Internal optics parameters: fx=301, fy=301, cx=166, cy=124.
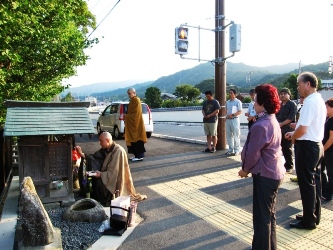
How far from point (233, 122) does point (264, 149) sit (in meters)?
5.37

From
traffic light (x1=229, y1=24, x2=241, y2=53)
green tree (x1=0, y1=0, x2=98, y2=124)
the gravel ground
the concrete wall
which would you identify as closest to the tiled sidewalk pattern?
the gravel ground

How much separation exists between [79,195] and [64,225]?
1.33 meters

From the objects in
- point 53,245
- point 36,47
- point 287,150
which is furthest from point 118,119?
point 53,245

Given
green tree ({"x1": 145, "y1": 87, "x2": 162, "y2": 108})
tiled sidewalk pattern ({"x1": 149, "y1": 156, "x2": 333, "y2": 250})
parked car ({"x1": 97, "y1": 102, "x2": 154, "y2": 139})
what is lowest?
tiled sidewalk pattern ({"x1": 149, "y1": 156, "x2": 333, "y2": 250})

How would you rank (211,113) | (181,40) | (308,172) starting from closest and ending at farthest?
(308,172) → (211,113) → (181,40)

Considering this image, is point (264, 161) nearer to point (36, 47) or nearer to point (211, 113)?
point (36, 47)

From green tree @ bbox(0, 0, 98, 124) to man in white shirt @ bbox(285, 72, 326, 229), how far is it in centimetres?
447

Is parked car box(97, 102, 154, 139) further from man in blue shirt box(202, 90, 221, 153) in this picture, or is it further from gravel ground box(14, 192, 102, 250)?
gravel ground box(14, 192, 102, 250)

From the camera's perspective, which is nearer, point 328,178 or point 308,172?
point 308,172

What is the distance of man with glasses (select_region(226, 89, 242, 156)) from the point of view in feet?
26.9

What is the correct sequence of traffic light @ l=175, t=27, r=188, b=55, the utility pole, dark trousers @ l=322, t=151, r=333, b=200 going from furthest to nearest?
traffic light @ l=175, t=27, r=188, b=55, the utility pole, dark trousers @ l=322, t=151, r=333, b=200

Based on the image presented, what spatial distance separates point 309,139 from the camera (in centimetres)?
368

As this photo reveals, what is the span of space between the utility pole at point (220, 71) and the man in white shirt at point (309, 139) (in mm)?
5261

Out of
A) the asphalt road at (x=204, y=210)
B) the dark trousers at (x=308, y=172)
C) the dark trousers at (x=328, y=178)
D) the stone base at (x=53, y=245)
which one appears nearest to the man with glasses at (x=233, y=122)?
the asphalt road at (x=204, y=210)
